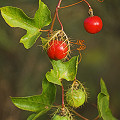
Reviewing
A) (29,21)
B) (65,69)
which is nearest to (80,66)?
(65,69)

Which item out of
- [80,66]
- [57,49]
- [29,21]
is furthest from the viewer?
[80,66]

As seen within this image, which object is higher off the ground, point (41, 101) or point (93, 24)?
point (93, 24)

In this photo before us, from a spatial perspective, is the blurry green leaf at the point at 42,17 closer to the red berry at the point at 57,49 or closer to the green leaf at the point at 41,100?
the red berry at the point at 57,49

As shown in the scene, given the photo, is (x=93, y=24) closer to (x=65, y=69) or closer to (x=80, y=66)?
(x=65, y=69)

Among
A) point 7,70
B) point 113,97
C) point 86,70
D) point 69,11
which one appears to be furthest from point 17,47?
point 113,97

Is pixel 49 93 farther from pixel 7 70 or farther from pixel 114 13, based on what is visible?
pixel 114 13

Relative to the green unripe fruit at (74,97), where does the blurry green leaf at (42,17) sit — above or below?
above

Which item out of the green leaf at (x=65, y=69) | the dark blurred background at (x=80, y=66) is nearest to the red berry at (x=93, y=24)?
the green leaf at (x=65, y=69)
